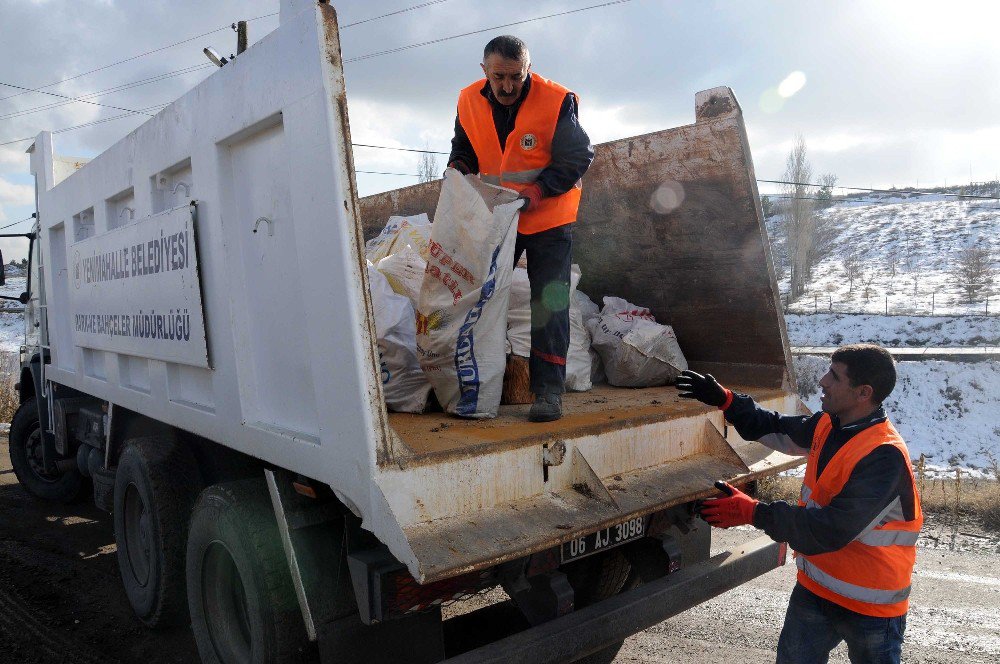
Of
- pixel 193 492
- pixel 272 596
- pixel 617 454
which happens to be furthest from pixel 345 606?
pixel 193 492

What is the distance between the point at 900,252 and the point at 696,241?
43.8m

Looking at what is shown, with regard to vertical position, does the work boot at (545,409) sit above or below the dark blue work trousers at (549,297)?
below

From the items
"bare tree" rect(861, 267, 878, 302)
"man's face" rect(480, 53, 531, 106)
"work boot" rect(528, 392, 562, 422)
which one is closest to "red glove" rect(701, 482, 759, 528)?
"work boot" rect(528, 392, 562, 422)

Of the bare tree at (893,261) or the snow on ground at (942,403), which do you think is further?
the bare tree at (893,261)

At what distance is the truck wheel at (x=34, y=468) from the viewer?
544cm

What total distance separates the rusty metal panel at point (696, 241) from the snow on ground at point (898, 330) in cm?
2462

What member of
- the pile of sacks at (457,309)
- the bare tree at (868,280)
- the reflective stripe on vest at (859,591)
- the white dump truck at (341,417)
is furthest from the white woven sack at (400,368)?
the bare tree at (868,280)

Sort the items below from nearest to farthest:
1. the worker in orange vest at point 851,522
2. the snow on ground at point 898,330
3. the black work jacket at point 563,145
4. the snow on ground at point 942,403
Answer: the worker in orange vest at point 851,522, the black work jacket at point 563,145, the snow on ground at point 942,403, the snow on ground at point 898,330

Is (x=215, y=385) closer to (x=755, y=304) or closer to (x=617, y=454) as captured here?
(x=617, y=454)

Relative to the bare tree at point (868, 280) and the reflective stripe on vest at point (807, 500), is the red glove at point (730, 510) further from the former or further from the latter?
the bare tree at point (868, 280)

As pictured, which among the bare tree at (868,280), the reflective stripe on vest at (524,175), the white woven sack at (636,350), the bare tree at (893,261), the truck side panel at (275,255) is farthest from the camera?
the bare tree at (893,261)

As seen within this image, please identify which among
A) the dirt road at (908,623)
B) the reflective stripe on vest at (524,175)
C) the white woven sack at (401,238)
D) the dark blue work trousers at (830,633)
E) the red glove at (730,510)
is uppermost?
the reflective stripe on vest at (524,175)

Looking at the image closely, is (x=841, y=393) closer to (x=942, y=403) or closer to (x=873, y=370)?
(x=873, y=370)

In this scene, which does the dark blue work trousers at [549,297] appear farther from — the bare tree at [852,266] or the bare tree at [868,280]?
the bare tree at [852,266]
